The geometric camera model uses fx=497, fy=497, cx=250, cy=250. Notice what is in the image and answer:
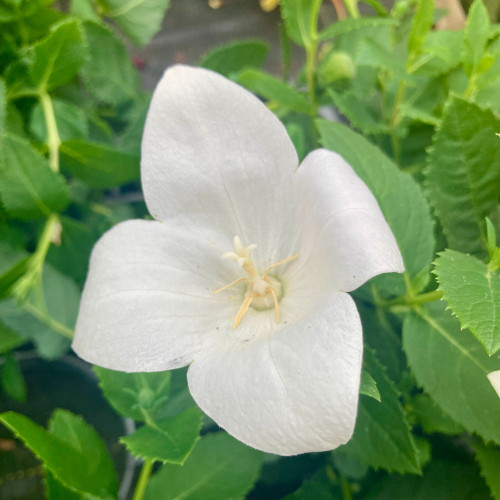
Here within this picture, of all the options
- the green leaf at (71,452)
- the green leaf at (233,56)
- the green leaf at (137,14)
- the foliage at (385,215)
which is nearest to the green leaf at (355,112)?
the foliage at (385,215)

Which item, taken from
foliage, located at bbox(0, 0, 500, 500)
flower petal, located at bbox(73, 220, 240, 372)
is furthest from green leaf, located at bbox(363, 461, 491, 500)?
flower petal, located at bbox(73, 220, 240, 372)

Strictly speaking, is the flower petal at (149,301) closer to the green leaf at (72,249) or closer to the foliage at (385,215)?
the foliage at (385,215)

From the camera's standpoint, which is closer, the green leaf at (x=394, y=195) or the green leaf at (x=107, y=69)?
the green leaf at (x=394, y=195)

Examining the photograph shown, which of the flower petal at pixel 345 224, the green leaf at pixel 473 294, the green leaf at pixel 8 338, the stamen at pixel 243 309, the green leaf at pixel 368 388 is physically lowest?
the green leaf at pixel 8 338

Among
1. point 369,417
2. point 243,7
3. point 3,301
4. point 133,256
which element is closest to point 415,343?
point 369,417

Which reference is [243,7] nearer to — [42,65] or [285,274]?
[42,65]

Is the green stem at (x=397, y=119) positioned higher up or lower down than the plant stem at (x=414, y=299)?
higher up

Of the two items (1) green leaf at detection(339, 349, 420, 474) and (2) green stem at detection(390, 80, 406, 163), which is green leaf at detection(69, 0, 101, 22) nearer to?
(2) green stem at detection(390, 80, 406, 163)
